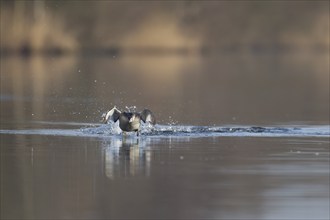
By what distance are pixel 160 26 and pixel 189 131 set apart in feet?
122

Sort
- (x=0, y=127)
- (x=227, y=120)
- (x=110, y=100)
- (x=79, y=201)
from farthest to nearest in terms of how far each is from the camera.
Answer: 1. (x=110, y=100)
2. (x=227, y=120)
3. (x=0, y=127)
4. (x=79, y=201)

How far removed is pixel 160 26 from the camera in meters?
56.6

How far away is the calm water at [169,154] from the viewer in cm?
1238

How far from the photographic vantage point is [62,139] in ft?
60.0

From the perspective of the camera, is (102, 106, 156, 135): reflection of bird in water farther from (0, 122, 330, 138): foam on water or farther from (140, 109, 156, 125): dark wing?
(0, 122, 330, 138): foam on water

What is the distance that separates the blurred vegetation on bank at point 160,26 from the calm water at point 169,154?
20.9 m

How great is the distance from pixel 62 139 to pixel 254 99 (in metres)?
11.4

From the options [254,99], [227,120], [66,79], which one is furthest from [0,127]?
[66,79]

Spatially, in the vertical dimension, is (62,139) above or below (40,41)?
below

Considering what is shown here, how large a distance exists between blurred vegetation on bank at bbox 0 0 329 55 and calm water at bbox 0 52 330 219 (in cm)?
2093

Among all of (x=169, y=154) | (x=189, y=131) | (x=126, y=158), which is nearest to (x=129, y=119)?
(x=189, y=131)

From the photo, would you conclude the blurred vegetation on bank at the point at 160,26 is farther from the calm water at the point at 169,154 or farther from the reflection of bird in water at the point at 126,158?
the reflection of bird in water at the point at 126,158

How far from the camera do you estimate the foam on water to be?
62.7ft

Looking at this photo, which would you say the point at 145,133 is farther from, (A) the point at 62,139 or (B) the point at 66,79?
(B) the point at 66,79
